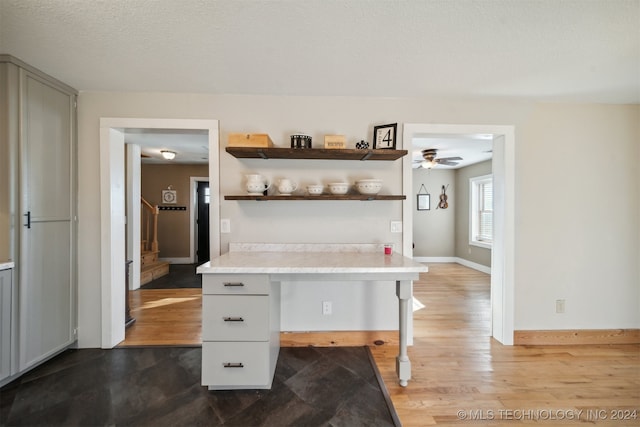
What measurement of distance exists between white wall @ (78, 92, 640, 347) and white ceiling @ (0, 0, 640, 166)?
160mm

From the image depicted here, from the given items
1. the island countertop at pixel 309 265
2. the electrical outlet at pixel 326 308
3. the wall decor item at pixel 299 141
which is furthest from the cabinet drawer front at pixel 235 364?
the wall decor item at pixel 299 141

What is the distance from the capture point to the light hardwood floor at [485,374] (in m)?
1.65

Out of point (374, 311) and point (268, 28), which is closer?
point (268, 28)

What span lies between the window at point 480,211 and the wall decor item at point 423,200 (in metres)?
0.92

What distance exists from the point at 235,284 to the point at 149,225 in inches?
202

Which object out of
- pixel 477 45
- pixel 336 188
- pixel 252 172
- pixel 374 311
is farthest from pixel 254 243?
pixel 477 45

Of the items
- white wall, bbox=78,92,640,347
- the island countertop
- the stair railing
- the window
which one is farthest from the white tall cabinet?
the window

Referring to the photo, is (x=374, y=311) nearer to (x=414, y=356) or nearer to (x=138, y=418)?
(x=414, y=356)

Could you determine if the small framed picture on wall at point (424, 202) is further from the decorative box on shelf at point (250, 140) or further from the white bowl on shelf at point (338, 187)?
the decorative box on shelf at point (250, 140)

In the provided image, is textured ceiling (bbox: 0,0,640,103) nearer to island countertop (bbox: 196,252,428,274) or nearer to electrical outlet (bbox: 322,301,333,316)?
island countertop (bbox: 196,252,428,274)

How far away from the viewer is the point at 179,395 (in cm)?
180

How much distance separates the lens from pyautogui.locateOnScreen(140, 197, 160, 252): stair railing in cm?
539

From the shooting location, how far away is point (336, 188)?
2266 mm

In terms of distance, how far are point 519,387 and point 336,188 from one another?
1.94 metres
